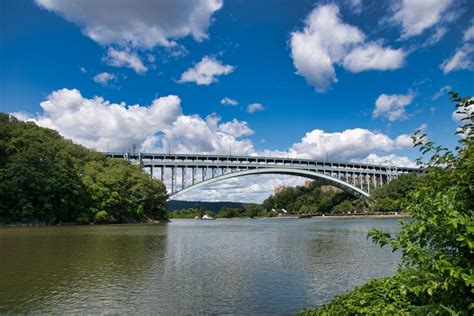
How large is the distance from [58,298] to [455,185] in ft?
33.1

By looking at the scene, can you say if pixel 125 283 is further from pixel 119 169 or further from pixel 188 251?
pixel 119 169

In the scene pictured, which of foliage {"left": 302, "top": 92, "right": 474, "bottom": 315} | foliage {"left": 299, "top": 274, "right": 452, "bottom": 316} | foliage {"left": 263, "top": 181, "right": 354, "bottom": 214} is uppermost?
foliage {"left": 263, "top": 181, "right": 354, "bottom": 214}

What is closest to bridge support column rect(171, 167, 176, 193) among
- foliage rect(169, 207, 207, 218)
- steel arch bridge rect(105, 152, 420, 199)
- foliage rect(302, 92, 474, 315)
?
steel arch bridge rect(105, 152, 420, 199)

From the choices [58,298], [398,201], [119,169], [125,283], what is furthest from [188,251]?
[119,169]

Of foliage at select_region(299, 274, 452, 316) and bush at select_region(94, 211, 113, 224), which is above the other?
Result: bush at select_region(94, 211, 113, 224)

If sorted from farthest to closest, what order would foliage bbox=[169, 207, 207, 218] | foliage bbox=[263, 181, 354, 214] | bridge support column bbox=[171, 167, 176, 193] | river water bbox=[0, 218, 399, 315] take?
1. foliage bbox=[169, 207, 207, 218]
2. foliage bbox=[263, 181, 354, 214]
3. bridge support column bbox=[171, 167, 176, 193]
4. river water bbox=[0, 218, 399, 315]

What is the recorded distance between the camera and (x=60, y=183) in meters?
52.8

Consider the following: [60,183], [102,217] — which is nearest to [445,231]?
[60,183]

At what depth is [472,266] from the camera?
3717mm

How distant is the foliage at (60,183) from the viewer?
162ft

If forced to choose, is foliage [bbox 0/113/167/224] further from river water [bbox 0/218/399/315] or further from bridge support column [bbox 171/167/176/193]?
river water [bbox 0/218/399/315]

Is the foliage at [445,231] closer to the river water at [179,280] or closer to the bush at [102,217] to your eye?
the river water at [179,280]

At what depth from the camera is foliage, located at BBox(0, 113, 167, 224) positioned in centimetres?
4928

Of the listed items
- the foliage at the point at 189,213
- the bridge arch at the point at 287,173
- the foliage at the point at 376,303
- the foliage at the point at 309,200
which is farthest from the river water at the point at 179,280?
the foliage at the point at 189,213
